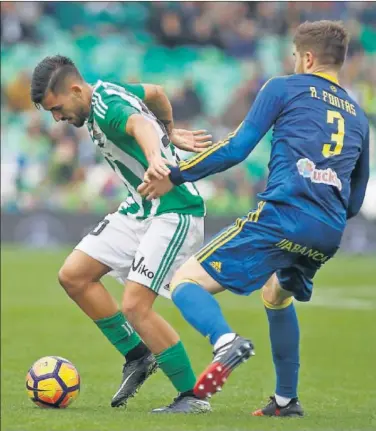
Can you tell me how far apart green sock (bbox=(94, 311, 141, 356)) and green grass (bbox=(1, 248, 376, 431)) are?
14.3 inches

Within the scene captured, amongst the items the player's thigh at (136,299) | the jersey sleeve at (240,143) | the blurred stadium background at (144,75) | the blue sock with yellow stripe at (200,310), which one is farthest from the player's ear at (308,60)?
the blurred stadium background at (144,75)

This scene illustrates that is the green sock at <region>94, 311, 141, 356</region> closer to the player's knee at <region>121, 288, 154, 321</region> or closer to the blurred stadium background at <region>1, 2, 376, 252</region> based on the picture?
the player's knee at <region>121, 288, 154, 321</region>

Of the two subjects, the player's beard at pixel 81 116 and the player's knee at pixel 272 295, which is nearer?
the player's knee at pixel 272 295

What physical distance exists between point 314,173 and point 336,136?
234 mm

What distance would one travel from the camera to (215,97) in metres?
23.1

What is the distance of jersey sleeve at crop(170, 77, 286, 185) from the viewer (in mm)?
5293

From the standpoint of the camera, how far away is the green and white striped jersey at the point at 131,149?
6.04 meters

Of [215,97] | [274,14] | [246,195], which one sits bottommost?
[246,195]

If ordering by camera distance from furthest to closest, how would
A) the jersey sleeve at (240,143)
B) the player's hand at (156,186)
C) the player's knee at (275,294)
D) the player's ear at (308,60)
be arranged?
the player's knee at (275,294) → the player's ear at (308,60) → the player's hand at (156,186) → the jersey sleeve at (240,143)

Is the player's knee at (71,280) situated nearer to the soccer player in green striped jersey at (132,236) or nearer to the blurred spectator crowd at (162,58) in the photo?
the soccer player in green striped jersey at (132,236)

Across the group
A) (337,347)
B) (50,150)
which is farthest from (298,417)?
(50,150)

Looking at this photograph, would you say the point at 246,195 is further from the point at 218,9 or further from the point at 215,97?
the point at 218,9

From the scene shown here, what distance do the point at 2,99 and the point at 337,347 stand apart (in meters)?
13.9

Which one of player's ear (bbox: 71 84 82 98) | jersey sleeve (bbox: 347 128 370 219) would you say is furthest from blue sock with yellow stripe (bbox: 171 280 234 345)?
player's ear (bbox: 71 84 82 98)
